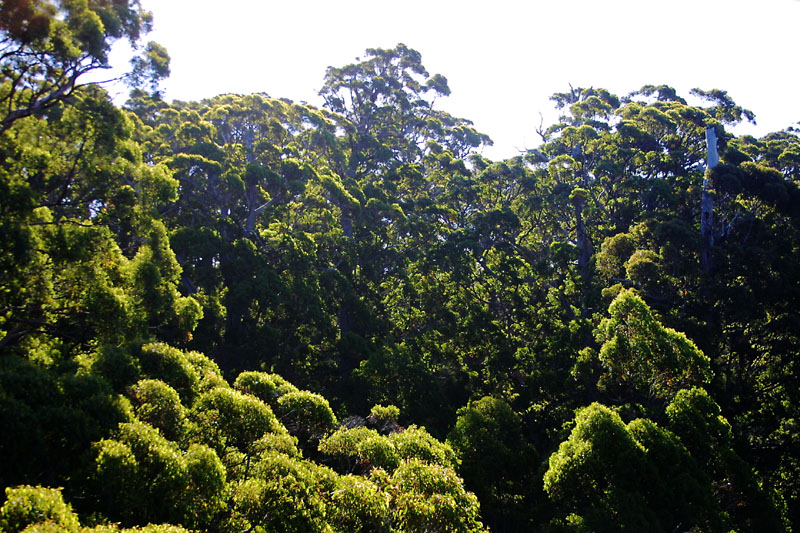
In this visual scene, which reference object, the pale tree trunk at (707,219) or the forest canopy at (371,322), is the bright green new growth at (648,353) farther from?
the pale tree trunk at (707,219)

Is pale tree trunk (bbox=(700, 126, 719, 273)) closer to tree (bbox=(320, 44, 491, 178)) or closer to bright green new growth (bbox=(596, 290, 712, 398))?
bright green new growth (bbox=(596, 290, 712, 398))

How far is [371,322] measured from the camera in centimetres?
1916

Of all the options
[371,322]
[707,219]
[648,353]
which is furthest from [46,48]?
[707,219]

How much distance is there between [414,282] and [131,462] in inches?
598

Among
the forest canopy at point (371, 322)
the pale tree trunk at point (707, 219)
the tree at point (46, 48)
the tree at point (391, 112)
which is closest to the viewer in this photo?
the forest canopy at point (371, 322)

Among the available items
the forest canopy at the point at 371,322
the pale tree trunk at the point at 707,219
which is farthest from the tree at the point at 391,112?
the pale tree trunk at the point at 707,219

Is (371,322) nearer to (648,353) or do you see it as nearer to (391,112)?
(648,353)

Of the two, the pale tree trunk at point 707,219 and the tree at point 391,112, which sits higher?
the tree at point 391,112

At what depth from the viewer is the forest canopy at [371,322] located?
7230 millimetres

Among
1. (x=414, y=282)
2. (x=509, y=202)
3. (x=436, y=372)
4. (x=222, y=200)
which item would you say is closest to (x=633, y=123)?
(x=509, y=202)

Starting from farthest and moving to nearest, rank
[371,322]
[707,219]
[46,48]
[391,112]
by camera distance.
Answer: [391,112] < [371,322] < [707,219] < [46,48]

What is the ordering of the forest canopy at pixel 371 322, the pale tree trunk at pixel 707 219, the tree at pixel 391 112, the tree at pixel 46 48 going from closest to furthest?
the forest canopy at pixel 371 322, the tree at pixel 46 48, the pale tree trunk at pixel 707 219, the tree at pixel 391 112

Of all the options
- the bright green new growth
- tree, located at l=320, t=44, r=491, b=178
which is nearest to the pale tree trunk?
the bright green new growth

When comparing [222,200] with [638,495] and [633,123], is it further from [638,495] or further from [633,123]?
[633,123]
